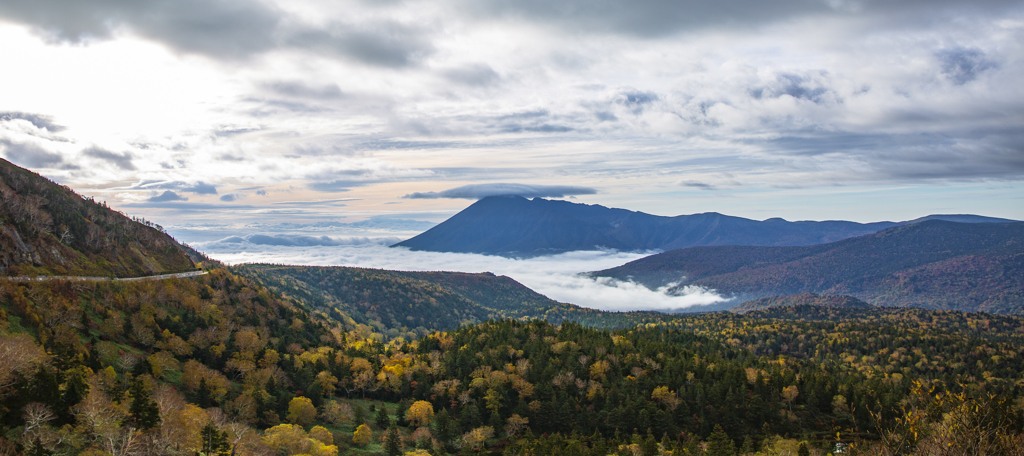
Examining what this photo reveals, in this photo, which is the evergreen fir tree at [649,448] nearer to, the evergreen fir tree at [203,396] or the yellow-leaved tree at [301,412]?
the yellow-leaved tree at [301,412]

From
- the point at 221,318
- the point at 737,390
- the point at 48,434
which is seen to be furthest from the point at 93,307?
the point at 737,390

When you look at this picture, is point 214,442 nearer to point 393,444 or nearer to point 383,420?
point 393,444

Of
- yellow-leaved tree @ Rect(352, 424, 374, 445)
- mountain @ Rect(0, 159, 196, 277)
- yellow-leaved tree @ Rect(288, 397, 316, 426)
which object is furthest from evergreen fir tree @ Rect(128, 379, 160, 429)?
mountain @ Rect(0, 159, 196, 277)

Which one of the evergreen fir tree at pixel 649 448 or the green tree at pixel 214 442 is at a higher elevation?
the green tree at pixel 214 442

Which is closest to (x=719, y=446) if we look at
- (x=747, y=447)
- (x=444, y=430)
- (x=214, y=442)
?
(x=747, y=447)

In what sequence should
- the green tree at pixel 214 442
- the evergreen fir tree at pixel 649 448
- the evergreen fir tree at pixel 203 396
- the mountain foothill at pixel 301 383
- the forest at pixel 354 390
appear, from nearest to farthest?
the green tree at pixel 214 442 < the forest at pixel 354 390 < the mountain foothill at pixel 301 383 < the evergreen fir tree at pixel 203 396 < the evergreen fir tree at pixel 649 448

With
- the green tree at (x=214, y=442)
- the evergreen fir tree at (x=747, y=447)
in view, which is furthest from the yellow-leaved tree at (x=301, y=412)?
the evergreen fir tree at (x=747, y=447)

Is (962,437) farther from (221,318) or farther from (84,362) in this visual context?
(221,318)
